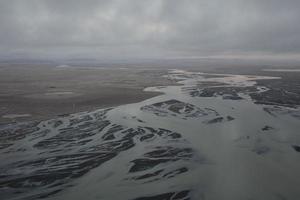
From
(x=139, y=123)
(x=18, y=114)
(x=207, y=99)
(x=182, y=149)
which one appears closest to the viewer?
(x=182, y=149)

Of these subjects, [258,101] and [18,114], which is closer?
[18,114]

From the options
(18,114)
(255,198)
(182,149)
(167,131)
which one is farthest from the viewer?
(18,114)

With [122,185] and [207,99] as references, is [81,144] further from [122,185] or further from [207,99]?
[207,99]

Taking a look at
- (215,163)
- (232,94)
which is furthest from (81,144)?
(232,94)

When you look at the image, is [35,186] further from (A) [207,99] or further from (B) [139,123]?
(A) [207,99]

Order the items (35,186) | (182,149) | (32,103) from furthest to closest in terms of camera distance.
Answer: (32,103) → (182,149) → (35,186)

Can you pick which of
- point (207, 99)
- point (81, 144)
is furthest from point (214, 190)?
point (207, 99)
